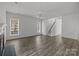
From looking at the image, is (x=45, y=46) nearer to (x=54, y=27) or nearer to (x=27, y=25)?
(x=54, y=27)

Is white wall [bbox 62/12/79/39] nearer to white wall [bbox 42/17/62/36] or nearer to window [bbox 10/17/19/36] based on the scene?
white wall [bbox 42/17/62/36]

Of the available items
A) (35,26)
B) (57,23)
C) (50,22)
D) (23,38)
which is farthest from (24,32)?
(57,23)

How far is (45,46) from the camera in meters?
1.73

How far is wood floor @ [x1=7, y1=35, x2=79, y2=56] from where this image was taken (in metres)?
1.68

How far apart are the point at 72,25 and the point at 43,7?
63cm

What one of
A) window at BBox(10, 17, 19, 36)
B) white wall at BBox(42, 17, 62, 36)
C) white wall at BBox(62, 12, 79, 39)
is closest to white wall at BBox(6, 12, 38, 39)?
window at BBox(10, 17, 19, 36)

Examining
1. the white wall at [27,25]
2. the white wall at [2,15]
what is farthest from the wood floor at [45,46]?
the white wall at [2,15]

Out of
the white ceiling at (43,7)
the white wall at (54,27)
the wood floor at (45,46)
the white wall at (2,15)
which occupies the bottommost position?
the wood floor at (45,46)

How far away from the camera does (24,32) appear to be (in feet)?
5.75

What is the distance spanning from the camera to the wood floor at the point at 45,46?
168 centimetres

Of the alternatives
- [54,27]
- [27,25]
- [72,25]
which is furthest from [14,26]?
[72,25]

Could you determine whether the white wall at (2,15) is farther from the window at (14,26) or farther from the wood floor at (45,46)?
the wood floor at (45,46)

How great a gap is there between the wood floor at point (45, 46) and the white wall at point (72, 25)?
4.3 inches

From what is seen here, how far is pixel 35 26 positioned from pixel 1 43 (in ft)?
2.29
